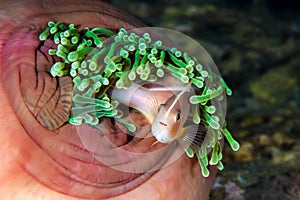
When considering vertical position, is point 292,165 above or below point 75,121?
below

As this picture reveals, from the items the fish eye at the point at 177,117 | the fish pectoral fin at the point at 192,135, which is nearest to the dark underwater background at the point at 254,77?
the fish pectoral fin at the point at 192,135

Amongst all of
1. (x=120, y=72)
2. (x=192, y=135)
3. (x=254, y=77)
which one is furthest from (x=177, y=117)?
(x=254, y=77)

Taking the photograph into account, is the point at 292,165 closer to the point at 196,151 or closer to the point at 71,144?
the point at 196,151

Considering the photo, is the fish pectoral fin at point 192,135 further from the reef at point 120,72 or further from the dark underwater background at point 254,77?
the dark underwater background at point 254,77

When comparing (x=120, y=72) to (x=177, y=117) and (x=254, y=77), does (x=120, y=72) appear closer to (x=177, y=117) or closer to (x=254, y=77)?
(x=177, y=117)

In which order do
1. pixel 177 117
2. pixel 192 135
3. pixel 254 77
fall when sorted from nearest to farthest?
1. pixel 177 117
2. pixel 192 135
3. pixel 254 77

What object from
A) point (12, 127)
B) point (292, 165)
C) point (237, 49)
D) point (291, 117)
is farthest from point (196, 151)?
point (237, 49)

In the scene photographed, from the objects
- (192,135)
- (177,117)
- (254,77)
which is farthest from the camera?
(254,77)

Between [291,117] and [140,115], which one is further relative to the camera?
[291,117]
